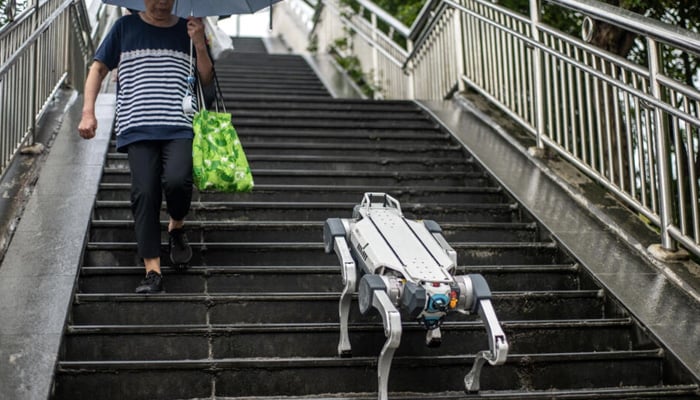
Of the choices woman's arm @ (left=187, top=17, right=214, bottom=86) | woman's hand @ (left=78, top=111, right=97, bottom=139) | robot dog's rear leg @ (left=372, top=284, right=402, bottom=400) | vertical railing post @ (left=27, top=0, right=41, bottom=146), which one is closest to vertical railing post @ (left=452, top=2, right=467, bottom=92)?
vertical railing post @ (left=27, top=0, right=41, bottom=146)

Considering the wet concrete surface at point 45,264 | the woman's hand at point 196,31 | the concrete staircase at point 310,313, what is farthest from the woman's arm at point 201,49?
the wet concrete surface at point 45,264

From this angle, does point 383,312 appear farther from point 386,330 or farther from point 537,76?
point 537,76

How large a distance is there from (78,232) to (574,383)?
8.16 feet

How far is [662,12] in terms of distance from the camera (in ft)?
23.6

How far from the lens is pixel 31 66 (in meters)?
5.68

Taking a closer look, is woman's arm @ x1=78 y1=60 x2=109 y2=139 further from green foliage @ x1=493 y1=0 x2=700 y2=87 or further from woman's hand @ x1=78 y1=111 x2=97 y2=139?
green foliage @ x1=493 y1=0 x2=700 y2=87

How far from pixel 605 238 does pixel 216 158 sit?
85.3 inches

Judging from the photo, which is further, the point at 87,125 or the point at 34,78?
the point at 34,78

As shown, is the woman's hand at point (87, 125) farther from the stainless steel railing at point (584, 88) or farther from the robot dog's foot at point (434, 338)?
the stainless steel railing at point (584, 88)

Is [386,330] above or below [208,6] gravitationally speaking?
below

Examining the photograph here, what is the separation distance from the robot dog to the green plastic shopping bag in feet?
2.32

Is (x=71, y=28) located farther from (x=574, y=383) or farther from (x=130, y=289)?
(x=574, y=383)

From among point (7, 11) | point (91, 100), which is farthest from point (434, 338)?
point (7, 11)

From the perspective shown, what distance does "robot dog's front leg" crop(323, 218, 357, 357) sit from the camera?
3.41 meters
